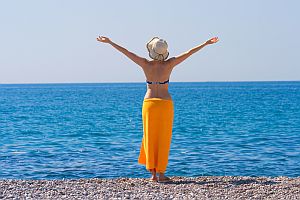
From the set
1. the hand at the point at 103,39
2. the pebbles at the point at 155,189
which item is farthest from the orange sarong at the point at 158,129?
the hand at the point at 103,39

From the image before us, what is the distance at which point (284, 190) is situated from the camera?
9602 mm

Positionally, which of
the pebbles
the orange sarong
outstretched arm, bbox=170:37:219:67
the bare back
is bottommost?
the pebbles

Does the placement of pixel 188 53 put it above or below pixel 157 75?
above

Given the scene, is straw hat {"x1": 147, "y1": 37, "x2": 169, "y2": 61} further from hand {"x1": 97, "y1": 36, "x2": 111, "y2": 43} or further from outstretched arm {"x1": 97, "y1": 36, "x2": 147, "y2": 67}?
hand {"x1": 97, "y1": 36, "x2": 111, "y2": 43}

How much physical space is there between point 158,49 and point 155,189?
7.54 ft

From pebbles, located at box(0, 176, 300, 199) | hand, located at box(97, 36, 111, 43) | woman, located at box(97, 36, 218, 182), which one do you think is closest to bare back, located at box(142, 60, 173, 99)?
woman, located at box(97, 36, 218, 182)

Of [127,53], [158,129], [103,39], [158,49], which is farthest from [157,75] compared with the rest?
[103,39]

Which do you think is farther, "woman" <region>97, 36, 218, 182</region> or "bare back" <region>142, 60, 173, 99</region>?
"bare back" <region>142, 60, 173, 99</region>

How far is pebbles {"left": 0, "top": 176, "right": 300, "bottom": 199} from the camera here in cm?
919

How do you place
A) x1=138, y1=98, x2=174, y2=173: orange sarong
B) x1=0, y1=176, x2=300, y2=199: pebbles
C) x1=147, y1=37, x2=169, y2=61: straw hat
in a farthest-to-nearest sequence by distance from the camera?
x1=147, y1=37, x2=169, y2=61: straw hat < x1=138, y1=98, x2=174, y2=173: orange sarong < x1=0, y1=176, x2=300, y2=199: pebbles

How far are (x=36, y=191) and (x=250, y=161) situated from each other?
359 inches

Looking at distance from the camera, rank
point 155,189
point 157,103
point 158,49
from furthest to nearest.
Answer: point 158,49 → point 157,103 → point 155,189

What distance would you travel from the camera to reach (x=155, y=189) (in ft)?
32.0

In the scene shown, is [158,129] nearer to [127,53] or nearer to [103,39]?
[127,53]
